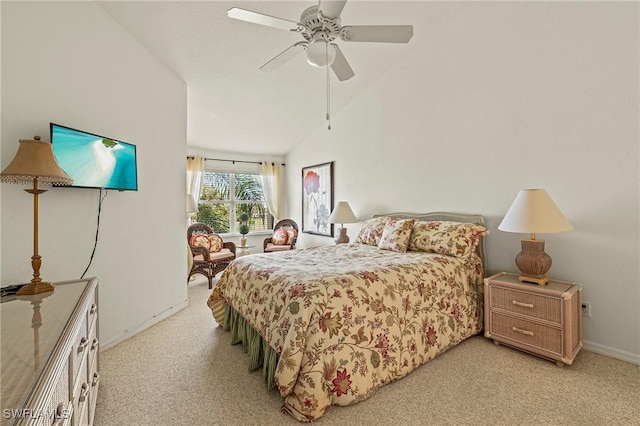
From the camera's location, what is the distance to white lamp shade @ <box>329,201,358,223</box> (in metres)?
4.11

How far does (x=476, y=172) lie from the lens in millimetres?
2979

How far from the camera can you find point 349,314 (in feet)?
5.62

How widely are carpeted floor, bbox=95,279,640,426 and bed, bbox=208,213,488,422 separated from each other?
0.35 feet

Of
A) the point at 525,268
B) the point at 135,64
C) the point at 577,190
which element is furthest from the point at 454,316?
Answer: the point at 135,64

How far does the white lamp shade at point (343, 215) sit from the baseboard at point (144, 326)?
2.18 metres

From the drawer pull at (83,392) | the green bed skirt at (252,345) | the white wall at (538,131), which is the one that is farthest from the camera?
the white wall at (538,131)

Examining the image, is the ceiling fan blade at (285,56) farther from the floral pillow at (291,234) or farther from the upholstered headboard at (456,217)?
the floral pillow at (291,234)

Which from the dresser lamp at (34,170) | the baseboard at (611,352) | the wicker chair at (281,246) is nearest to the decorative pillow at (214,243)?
the wicker chair at (281,246)

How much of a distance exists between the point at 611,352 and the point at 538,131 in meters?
1.85

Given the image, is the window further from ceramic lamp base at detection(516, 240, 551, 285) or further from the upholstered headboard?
ceramic lamp base at detection(516, 240, 551, 285)

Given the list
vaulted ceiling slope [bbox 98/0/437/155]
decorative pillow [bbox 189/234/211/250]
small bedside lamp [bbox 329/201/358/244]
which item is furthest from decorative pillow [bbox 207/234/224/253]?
small bedside lamp [bbox 329/201/358/244]

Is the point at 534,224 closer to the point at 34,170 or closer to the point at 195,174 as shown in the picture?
the point at 34,170

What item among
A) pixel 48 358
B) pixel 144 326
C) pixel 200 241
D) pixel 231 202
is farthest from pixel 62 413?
pixel 231 202

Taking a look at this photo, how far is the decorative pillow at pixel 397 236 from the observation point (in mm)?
2914
